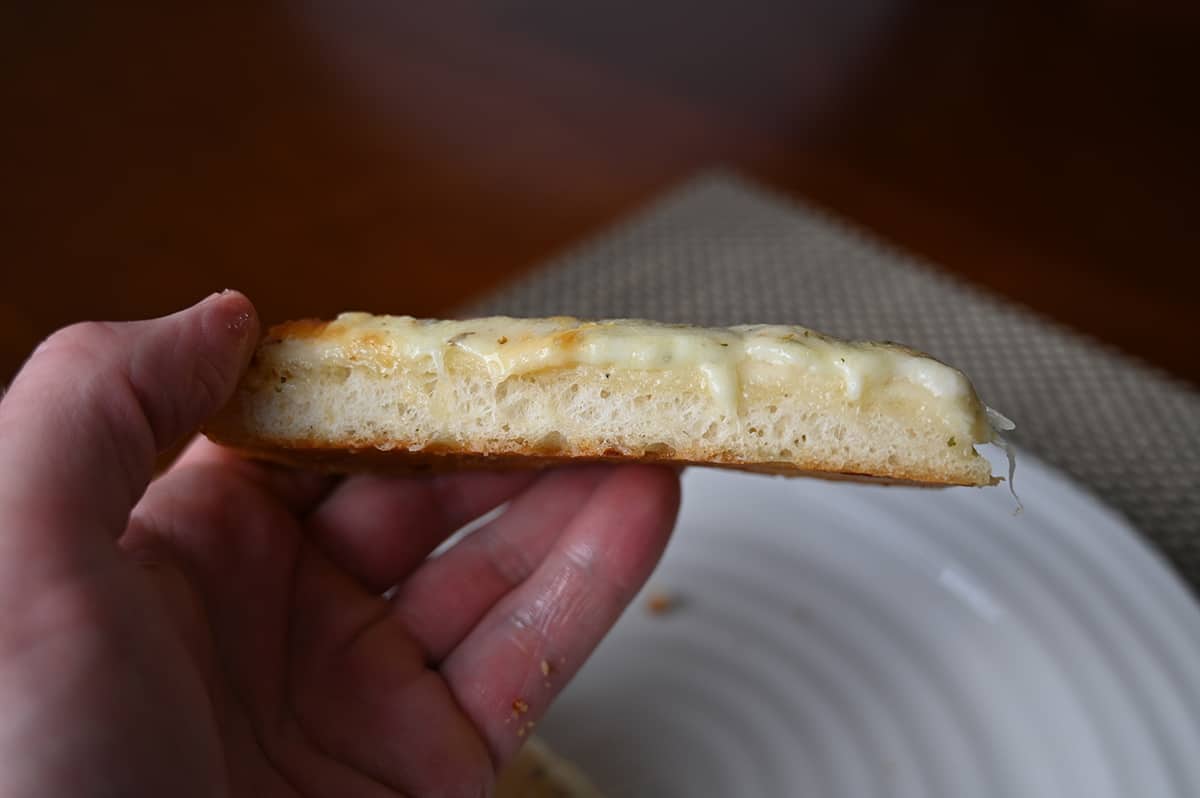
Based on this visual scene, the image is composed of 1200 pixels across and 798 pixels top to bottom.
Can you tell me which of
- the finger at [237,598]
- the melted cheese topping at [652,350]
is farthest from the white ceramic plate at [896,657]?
the melted cheese topping at [652,350]

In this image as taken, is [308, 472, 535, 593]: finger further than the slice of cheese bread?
Yes

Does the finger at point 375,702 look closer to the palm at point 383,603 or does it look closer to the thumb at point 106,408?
the palm at point 383,603

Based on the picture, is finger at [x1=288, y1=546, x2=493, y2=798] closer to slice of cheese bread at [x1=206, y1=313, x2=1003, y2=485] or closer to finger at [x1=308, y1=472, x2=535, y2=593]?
finger at [x1=308, y1=472, x2=535, y2=593]

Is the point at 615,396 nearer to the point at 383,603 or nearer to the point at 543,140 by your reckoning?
the point at 383,603

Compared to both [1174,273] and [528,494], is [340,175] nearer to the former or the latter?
[528,494]

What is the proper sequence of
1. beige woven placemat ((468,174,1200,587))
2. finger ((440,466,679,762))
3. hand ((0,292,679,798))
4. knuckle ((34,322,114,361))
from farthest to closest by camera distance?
1. beige woven placemat ((468,174,1200,587))
2. finger ((440,466,679,762))
3. knuckle ((34,322,114,361))
4. hand ((0,292,679,798))

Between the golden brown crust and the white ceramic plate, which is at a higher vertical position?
the golden brown crust

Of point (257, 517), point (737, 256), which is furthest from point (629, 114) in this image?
point (257, 517)

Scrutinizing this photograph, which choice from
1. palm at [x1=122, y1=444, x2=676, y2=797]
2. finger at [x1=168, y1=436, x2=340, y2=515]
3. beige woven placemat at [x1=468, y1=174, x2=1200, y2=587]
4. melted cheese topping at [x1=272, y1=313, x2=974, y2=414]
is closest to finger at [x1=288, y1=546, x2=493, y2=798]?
palm at [x1=122, y1=444, x2=676, y2=797]
